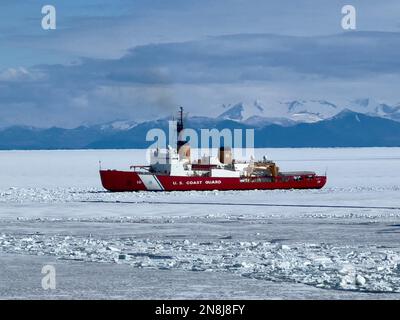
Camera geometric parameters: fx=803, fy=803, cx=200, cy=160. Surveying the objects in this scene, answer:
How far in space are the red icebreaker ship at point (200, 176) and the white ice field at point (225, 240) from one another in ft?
22.3

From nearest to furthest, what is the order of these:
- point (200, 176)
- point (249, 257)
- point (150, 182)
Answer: point (249, 257)
point (150, 182)
point (200, 176)

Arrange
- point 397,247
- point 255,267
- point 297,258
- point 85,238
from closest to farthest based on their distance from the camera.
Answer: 1. point 255,267
2. point 297,258
3. point 397,247
4. point 85,238

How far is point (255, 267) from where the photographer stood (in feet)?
48.4

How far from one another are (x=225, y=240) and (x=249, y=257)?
344 centimetres

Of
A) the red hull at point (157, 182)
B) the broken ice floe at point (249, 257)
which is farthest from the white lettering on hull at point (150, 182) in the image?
the broken ice floe at point (249, 257)

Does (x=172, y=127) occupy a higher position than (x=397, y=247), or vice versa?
(x=172, y=127)

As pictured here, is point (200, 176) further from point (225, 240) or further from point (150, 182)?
point (225, 240)

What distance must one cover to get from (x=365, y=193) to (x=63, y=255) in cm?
2512

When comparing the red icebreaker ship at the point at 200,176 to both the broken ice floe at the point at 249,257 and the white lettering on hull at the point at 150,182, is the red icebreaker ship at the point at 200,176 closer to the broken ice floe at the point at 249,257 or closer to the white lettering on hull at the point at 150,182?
the white lettering on hull at the point at 150,182

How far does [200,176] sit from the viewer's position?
149 feet

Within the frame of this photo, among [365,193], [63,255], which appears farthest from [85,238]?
[365,193]

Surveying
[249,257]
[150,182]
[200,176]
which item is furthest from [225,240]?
[200,176]

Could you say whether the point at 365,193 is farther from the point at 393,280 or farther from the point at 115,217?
the point at 393,280

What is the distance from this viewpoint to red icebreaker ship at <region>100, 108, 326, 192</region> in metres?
44.0
